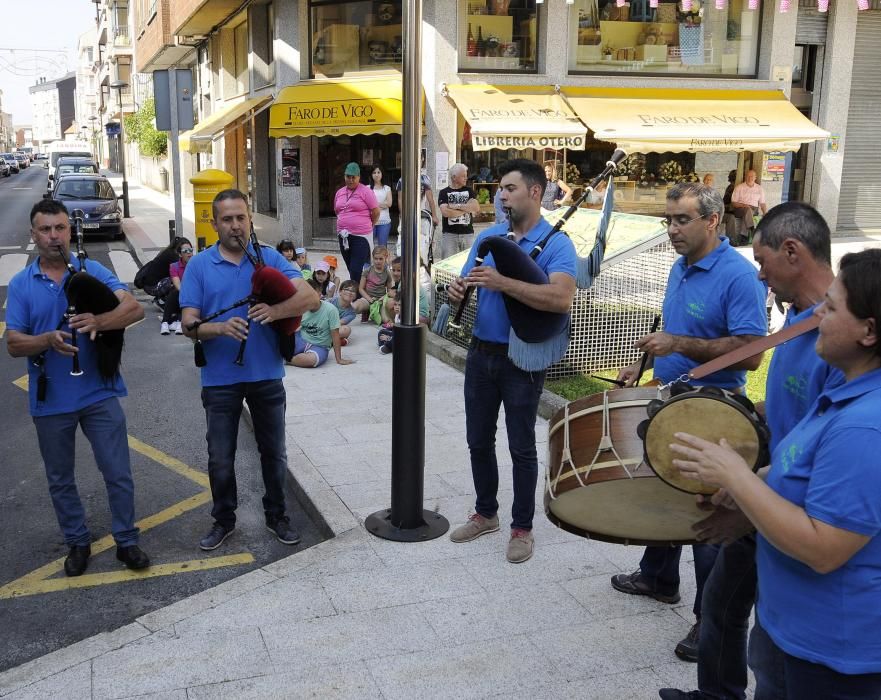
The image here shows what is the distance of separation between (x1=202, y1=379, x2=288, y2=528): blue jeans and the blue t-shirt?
3.31 metres

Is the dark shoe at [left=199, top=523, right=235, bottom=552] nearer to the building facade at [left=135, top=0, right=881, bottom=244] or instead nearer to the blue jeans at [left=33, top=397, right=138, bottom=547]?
the blue jeans at [left=33, top=397, right=138, bottom=547]

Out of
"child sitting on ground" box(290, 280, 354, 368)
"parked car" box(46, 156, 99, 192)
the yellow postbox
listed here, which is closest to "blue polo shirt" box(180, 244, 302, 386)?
"child sitting on ground" box(290, 280, 354, 368)

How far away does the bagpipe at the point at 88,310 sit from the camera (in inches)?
177

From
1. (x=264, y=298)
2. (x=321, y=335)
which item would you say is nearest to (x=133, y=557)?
(x=264, y=298)

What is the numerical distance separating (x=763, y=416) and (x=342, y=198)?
10.5 m

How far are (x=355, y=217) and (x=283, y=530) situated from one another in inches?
319

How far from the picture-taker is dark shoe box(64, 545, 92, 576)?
4.80 m

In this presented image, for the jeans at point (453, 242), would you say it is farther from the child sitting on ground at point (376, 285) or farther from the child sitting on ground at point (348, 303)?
the child sitting on ground at point (348, 303)

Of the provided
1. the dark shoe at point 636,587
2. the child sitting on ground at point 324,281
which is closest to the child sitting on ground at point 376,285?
the child sitting on ground at point 324,281

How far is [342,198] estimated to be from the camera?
12.9 m

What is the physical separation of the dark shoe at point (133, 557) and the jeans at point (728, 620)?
3.07m

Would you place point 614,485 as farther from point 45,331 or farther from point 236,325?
point 45,331

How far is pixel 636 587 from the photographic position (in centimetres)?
430

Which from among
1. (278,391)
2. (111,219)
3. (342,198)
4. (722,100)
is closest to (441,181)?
(342,198)
